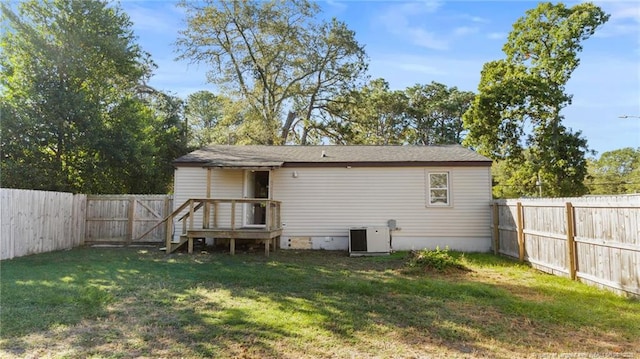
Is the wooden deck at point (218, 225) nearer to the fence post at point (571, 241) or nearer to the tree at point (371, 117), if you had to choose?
the fence post at point (571, 241)

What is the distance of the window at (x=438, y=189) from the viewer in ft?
36.1

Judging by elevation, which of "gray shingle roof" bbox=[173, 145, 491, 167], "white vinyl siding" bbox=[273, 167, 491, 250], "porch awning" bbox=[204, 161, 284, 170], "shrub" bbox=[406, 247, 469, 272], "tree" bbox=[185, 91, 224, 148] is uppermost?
"tree" bbox=[185, 91, 224, 148]

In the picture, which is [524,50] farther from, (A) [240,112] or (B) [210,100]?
(B) [210,100]

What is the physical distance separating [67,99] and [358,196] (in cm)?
1150

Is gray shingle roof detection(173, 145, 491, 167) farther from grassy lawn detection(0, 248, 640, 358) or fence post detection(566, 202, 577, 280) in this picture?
fence post detection(566, 202, 577, 280)

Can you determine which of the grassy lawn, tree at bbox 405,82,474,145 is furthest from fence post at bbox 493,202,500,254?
tree at bbox 405,82,474,145

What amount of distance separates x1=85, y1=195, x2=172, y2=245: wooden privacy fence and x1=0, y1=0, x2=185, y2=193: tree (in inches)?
117

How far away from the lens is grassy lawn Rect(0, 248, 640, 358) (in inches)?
140

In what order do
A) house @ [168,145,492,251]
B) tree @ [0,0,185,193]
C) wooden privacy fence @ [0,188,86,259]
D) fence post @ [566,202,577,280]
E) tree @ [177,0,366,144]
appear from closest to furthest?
1. fence post @ [566,202,577,280]
2. wooden privacy fence @ [0,188,86,259]
3. house @ [168,145,492,251]
4. tree @ [0,0,185,193]
5. tree @ [177,0,366,144]

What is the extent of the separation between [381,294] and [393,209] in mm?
5655

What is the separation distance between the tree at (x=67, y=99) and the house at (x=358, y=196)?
5870mm

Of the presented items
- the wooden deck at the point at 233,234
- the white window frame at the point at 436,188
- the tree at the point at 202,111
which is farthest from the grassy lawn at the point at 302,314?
the tree at the point at 202,111

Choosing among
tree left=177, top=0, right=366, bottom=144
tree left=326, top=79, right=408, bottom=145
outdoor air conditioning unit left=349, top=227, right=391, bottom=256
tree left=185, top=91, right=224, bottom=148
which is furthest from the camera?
tree left=185, top=91, right=224, bottom=148

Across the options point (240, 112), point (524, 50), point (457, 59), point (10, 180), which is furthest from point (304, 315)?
→ point (524, 50)
